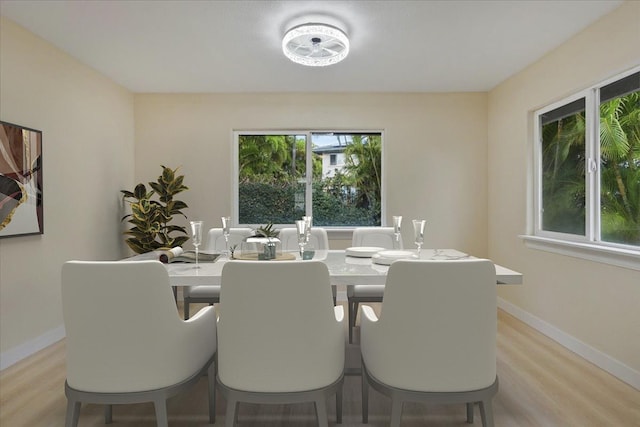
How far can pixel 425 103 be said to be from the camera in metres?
4.29

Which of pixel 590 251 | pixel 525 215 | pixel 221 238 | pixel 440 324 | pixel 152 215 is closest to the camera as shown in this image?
pixel 440 324

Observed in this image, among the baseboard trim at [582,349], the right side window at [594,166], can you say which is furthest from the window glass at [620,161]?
the baseboard trim at [582,349]

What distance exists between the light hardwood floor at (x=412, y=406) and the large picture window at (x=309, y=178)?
2.12m

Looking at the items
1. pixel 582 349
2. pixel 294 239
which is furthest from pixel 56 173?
pixel 582 349

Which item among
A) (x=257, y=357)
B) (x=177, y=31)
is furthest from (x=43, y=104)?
(x=257, y=357)

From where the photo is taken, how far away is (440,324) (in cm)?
145

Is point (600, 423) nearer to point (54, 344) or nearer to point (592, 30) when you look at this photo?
point (592, 30)

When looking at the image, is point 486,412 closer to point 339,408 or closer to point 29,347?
point 339,408

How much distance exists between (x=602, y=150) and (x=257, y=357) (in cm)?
271

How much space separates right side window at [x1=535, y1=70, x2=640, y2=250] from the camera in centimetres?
248

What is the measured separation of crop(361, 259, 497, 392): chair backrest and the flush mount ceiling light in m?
1.83

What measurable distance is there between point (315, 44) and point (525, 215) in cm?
241

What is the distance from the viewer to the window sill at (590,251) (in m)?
2.34

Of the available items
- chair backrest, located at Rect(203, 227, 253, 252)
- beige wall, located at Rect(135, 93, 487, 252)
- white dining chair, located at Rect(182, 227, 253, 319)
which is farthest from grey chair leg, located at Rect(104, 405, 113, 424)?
beige wall, located at Rect(135, 93, 487, 252)
